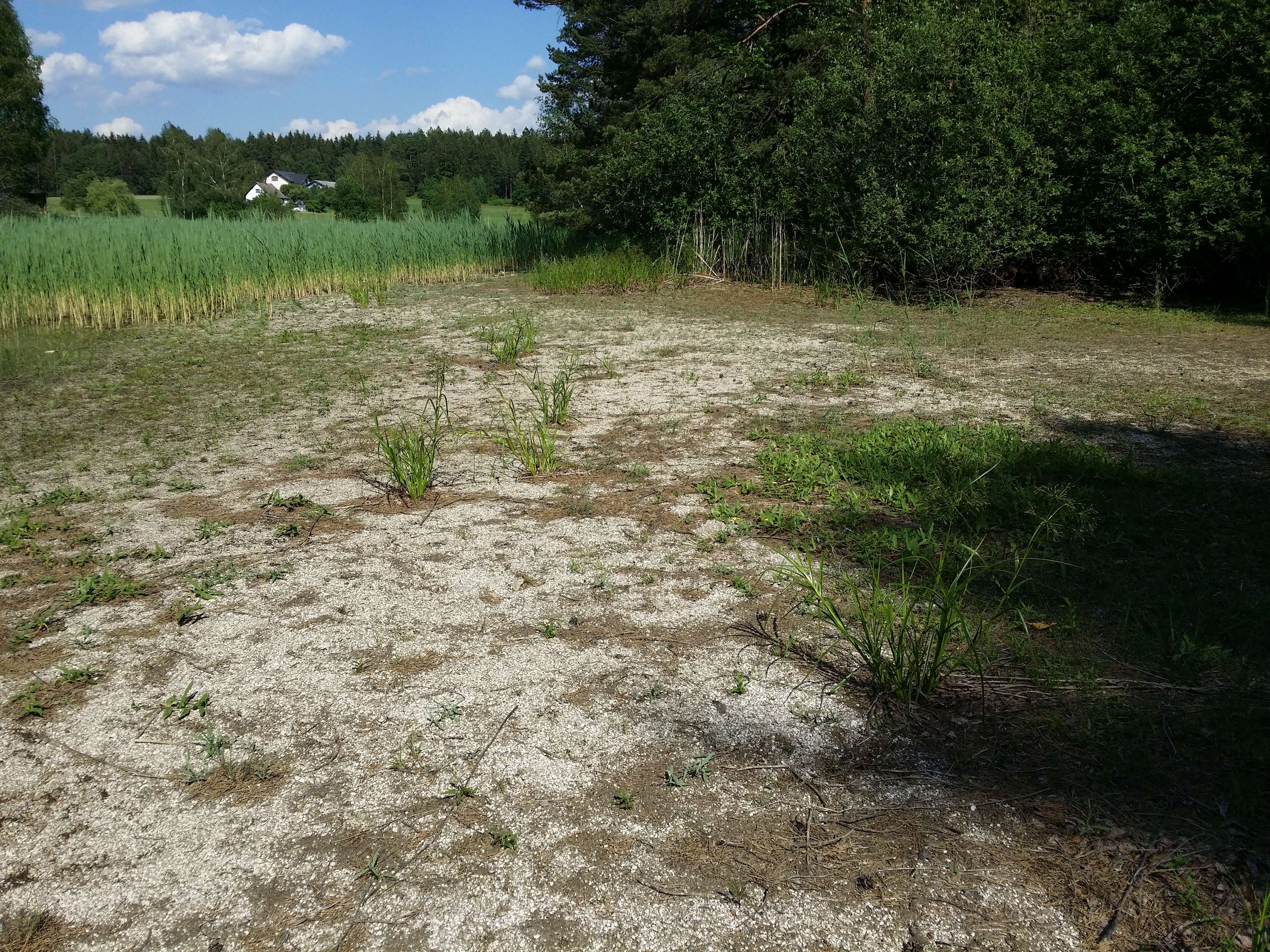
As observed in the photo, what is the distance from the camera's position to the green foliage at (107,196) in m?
35.1

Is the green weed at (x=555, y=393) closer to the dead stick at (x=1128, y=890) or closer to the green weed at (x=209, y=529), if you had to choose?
the green weed at (x=209, y=529)

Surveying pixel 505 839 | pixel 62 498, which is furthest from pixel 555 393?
pixel 505 839

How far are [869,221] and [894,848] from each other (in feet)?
28.2

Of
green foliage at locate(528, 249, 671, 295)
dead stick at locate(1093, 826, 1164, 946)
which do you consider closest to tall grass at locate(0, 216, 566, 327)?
green foliage at locate(528, 249, 671, 295)

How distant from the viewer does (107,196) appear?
40.8 metres

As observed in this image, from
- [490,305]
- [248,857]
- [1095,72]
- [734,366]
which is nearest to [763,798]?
[248,857]

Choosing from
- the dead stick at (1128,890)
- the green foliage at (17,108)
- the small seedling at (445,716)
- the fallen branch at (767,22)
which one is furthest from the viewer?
the green foliage at (17,108)

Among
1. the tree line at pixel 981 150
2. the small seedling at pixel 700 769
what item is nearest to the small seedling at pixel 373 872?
the small seedling at pixel 700 769

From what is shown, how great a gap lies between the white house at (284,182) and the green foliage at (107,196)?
1056cm

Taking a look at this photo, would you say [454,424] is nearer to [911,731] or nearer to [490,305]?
[911,731]

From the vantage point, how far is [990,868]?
5.29ft

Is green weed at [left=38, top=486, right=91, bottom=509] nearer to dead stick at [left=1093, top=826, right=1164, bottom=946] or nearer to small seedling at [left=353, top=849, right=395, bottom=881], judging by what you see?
small seedling at [left=353, top=849, right=395, bottom=881]

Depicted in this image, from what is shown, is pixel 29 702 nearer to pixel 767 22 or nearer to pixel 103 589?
pixel 103 589

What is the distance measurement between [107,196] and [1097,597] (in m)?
48.9
